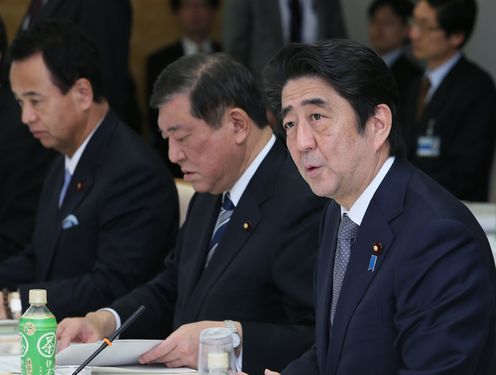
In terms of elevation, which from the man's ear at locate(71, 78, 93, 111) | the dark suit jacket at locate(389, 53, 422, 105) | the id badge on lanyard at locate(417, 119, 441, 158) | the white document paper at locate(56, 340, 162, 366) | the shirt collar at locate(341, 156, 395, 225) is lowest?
the id badge on lanyard at locate(417, 119, 441, 158)

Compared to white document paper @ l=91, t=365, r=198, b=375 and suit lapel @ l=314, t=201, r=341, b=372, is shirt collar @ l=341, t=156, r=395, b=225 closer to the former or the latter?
suit lapel @ l=314, t=201, r=341, b=372

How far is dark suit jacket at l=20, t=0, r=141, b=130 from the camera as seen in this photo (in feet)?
16.8

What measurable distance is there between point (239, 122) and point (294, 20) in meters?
3.41

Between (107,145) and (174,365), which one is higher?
(107,145)

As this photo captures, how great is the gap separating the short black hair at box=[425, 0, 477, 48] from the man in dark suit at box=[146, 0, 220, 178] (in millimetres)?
2082

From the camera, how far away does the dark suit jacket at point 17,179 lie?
167 inches

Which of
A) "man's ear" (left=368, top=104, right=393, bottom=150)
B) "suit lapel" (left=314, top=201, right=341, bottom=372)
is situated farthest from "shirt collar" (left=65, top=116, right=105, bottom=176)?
"man's ear" (left=368, top=104, right=393, bottom=150)

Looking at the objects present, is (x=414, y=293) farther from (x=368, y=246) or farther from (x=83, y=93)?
(x=83, y=93)

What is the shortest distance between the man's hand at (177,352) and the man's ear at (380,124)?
0.69 metres

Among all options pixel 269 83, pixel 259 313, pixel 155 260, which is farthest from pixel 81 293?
pixel 269 83

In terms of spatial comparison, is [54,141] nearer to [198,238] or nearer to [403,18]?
[198,238]

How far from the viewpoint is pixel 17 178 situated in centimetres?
431

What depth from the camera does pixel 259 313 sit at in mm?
2881

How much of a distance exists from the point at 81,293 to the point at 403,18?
4.54 m
